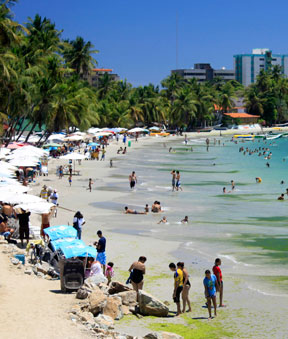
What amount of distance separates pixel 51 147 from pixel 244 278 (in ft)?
126

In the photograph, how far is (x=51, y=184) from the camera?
33031 mm

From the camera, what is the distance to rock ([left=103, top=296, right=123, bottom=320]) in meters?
11.9

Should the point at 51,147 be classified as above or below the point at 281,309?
above

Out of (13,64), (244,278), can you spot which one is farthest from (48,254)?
(13,64)

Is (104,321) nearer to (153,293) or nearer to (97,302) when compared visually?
(97,302)

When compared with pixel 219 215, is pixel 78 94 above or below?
above

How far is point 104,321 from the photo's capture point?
11266 millimetres

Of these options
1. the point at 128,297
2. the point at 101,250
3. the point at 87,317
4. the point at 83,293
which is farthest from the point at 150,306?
→ the point at 101,250

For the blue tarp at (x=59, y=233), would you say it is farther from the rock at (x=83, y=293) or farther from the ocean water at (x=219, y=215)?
the ocean water at (x=219, y=215)

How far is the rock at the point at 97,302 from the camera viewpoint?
466 inches

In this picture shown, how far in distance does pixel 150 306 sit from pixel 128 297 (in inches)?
26.9

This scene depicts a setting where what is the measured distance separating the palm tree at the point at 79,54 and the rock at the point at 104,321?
3005 inches

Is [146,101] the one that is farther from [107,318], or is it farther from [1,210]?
[107,318]

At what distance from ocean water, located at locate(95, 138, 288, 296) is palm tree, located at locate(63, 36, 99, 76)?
127 feet
